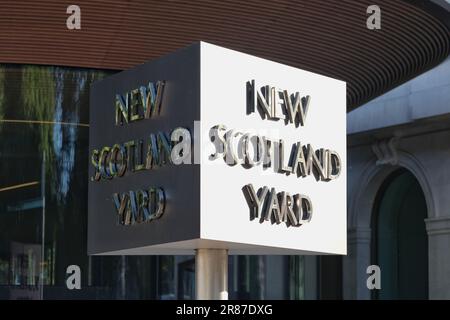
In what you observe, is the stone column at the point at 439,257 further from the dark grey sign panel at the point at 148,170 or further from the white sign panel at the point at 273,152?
the dark grey sign panel at the point at 148,170

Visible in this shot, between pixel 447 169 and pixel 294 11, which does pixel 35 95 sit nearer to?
pixel 294 11

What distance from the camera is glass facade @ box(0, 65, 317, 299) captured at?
22.9 meters

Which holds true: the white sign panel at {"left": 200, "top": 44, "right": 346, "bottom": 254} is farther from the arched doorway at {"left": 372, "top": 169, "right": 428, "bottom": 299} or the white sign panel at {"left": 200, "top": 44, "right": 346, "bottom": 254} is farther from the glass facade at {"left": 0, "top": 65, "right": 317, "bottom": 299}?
the arched doorway at {"left": 372, "top": 169, "right": 428, "bottom": 299}

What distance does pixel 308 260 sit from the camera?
3128cm

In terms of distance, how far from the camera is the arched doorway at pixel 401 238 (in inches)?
1294

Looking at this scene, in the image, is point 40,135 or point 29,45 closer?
point 29,45

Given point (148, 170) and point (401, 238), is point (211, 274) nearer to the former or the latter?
point (148, 170)

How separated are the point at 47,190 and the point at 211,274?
31.0ft

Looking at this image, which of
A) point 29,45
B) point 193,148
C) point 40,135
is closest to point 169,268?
point 40,135

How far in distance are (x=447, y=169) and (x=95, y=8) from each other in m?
13.7

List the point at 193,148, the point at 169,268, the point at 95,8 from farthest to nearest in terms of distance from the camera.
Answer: the point at 169,268
the point at 95,8
the point at 193,148

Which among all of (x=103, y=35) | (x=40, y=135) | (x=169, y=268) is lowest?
(x=169, y=268)

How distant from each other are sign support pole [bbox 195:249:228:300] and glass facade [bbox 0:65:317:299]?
28.4 feet

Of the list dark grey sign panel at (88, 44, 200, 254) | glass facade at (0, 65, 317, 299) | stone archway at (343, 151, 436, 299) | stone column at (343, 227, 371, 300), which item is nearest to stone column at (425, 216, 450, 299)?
stone archway at (343, 151, 436, 299)
